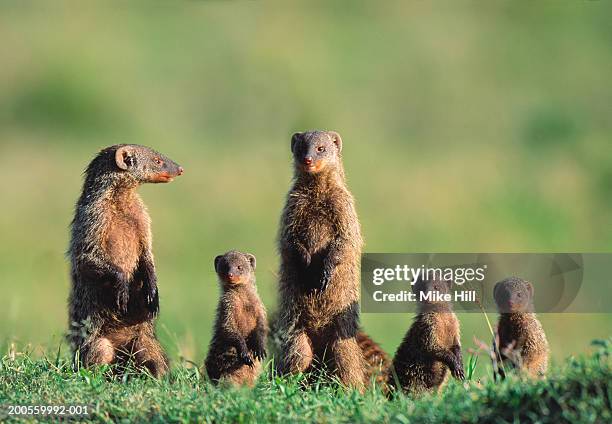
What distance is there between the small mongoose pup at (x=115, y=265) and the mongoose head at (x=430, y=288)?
145 cm

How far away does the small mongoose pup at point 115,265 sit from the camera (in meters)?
6.69

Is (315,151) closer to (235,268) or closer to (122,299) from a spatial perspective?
(235,268)

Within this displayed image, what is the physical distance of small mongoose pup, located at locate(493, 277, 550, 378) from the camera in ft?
20.7

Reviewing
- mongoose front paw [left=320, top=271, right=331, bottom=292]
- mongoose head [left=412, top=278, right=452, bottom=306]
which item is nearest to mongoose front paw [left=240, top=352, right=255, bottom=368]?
mongoose front paw [left=320, top=271, right=331, bottom=292]

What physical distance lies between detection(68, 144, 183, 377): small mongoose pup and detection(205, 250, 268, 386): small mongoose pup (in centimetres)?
36

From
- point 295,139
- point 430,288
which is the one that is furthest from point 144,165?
point 430,288

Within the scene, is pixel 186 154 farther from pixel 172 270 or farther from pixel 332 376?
pixel 332 376

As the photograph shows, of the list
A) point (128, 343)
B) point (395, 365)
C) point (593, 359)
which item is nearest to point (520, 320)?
point (395, 365)

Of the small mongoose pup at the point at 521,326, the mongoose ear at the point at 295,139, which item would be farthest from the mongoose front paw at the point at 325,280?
the small mongoose pup at the point at 521,326

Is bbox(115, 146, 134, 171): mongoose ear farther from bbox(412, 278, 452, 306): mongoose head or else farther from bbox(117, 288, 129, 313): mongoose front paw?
bbox(412, 278, 452, 306): mongoose head

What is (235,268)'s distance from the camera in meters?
6.72

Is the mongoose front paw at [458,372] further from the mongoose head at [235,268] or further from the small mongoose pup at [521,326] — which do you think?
the mongoose head at [235,268]

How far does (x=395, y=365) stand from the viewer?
660 cm

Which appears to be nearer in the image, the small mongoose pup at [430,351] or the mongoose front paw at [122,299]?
the small mongoose pup at [430,351]
